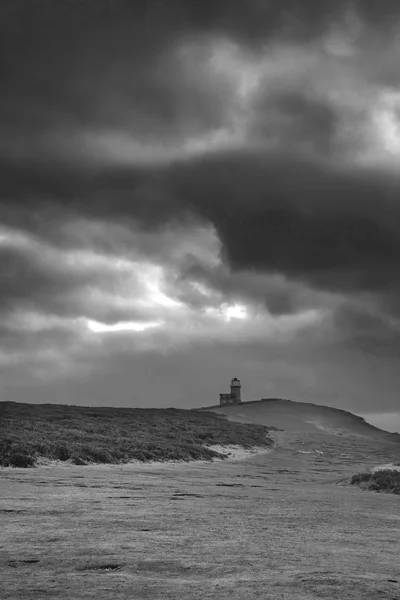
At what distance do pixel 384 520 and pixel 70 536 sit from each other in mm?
7979

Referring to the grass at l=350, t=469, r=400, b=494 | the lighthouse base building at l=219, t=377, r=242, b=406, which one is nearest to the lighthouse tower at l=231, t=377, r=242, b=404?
the lighthouse base building at l=219, t=377, r=242, b=406

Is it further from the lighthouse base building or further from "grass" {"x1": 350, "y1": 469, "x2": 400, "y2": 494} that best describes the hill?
"grass" {"x1": 350, "y1": 469, "x2": 400, "y2": 494}

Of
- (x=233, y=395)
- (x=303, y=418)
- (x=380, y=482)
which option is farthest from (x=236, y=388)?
(x=380, y=482)

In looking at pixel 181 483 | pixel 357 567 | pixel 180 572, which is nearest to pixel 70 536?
pixel 180 572

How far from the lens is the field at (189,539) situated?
7.39 meters

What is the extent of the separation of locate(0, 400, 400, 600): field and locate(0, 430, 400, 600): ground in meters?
0.02

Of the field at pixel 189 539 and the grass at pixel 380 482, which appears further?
the grass at pixel 380 482

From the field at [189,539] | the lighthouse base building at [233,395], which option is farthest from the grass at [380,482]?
the lighthouse base building at [233,395]

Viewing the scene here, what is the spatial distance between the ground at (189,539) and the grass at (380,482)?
87 centimetres

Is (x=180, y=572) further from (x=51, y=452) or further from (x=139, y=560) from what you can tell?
(x=51, y=452)

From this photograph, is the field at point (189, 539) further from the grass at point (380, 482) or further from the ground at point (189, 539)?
the grass at point (380, 482)

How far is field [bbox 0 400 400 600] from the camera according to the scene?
24.3 ft

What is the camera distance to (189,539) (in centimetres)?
1087

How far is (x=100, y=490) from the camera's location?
61.2 ft
